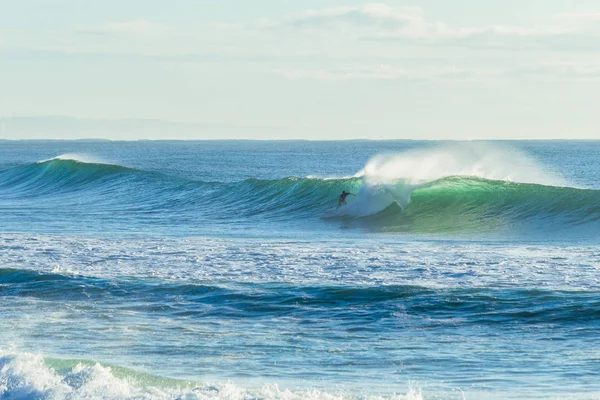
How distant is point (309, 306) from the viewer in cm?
1222

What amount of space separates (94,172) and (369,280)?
34.2 m

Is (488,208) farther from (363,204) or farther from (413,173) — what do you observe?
(413,173)

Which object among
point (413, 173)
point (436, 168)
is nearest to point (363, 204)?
point (413, 173)

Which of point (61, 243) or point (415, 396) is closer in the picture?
point (415, 396)

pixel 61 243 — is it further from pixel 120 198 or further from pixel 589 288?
pixel 120 198

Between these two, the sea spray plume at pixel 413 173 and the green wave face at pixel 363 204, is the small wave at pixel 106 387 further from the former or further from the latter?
the sea spray plume at pixel 413 173

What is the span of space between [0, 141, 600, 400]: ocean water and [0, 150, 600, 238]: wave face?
0.69 feet

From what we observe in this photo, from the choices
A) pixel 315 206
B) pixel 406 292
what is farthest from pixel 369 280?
pixel 315 206

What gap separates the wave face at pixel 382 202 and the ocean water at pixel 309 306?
0.69 ft

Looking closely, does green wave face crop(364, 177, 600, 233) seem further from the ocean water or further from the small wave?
the small wave

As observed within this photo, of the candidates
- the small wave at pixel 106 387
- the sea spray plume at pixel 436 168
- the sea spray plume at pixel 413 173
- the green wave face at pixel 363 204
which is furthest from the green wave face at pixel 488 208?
the small wave at pixel 106 387

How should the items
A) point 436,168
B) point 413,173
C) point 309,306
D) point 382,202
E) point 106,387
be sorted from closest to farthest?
point 106,387 < point 309,306 < point 382,202 < point 413,173 < point 436,168

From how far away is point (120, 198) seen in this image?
1428 inches

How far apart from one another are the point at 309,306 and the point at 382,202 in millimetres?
15657
